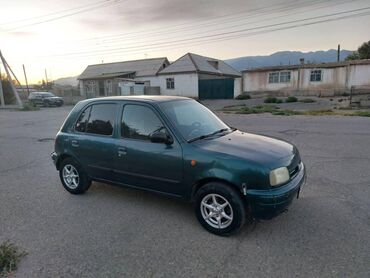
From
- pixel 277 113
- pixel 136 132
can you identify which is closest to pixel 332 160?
pixel 136 132

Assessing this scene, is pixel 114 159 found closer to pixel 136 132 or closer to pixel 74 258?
pixel 136 132

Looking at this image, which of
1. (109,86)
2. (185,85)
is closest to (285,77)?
(185,85)

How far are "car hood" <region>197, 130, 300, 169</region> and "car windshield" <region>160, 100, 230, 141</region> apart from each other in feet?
0.69

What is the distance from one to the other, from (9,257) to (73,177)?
1.95m

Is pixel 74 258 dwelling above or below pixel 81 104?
below

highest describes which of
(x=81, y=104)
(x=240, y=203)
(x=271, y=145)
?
(x=81, y=104)

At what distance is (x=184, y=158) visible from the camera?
11.4ft

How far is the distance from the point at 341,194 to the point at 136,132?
133 inches

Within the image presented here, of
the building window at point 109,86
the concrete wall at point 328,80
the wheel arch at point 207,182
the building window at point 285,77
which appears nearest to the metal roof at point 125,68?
the building window at point 109,86

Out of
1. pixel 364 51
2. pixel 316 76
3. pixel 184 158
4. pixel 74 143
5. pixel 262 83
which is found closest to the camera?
pixel 184 158

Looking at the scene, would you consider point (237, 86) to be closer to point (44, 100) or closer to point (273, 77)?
point (273, 77)

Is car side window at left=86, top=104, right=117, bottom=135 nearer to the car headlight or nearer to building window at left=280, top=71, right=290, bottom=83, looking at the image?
the car headlight

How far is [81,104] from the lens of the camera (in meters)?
4.75

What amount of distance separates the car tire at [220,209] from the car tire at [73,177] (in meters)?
2.23
